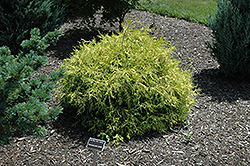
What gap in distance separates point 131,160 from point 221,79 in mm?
2905

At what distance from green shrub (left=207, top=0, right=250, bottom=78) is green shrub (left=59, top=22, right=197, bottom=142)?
159cm

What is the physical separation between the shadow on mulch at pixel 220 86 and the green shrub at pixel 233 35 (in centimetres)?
16

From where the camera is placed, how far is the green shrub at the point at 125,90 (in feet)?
11.8

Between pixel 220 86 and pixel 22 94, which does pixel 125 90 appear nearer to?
pixel 22 94

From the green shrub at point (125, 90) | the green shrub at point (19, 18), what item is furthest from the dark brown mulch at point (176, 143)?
the green shrub at point (19, 18)

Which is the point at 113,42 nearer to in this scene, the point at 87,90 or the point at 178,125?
the point at 87,90

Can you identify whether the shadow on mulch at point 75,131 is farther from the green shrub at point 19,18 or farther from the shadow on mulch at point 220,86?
the green shrub at point 19,18

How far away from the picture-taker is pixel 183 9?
9250 mm

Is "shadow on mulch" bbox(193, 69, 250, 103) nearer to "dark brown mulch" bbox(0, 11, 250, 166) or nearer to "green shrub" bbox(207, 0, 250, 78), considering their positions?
"dark brown mulch" bbox(0, 11, 250, 166)

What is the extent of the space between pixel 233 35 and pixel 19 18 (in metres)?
3.94

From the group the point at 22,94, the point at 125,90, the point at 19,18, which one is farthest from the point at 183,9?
the point at 22,94

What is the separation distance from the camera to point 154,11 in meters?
8.57

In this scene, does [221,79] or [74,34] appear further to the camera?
[74,34]

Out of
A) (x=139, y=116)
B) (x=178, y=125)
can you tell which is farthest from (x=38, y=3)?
(x=178, y=125)
